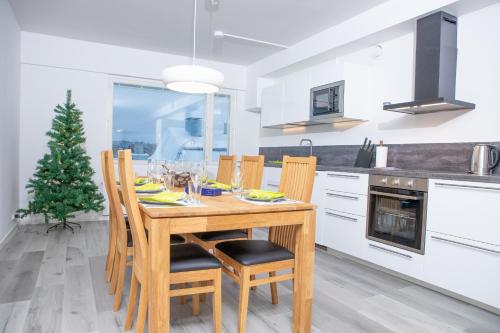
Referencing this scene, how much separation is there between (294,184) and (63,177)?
126 inches

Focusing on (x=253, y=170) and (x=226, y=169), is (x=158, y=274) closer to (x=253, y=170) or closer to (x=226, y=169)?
(x=253, y=170)

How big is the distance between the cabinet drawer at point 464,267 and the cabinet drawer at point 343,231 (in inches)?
27.9

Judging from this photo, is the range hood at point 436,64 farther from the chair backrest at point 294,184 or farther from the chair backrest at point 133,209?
the chair backrest at point 133,209

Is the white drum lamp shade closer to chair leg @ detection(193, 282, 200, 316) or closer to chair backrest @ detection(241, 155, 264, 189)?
chair backrest @ detection(241, 155, 264, 189)

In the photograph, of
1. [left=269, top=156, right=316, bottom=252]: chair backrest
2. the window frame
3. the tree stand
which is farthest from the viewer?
the window frame

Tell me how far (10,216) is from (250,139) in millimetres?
3693

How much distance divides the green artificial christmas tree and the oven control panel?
135 inches

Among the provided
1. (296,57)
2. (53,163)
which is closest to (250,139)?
(296,57)

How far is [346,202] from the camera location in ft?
11.5

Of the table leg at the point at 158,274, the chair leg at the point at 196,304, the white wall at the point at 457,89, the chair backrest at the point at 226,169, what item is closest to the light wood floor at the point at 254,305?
the chair leg at the point at 196,304

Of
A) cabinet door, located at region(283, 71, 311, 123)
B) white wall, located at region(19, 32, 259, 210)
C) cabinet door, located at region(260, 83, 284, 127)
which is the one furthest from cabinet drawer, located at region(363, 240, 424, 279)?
white wall, located at region(19, 32, 259, 210)

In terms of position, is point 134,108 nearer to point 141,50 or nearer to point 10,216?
point 141,50

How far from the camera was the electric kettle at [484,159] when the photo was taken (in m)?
2.70

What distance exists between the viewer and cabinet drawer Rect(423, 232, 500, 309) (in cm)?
233
